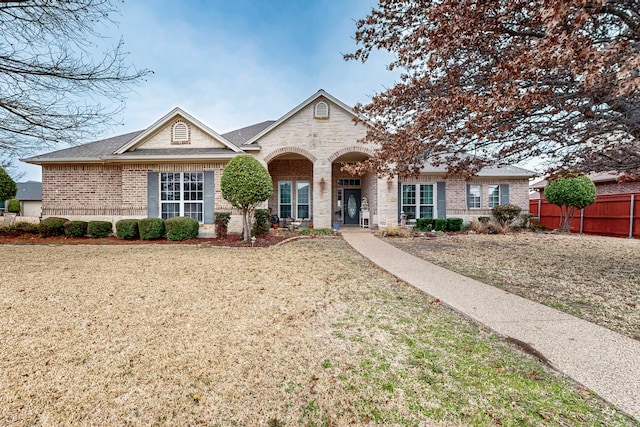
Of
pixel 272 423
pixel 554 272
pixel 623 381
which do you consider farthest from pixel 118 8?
pixel 554 272

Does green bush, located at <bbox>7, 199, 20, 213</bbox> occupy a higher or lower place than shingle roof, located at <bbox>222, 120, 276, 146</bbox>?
lower

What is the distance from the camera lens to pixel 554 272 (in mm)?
6320

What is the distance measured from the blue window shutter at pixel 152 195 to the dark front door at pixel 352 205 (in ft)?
31.7

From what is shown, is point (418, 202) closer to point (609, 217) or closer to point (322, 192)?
point (322, 192)

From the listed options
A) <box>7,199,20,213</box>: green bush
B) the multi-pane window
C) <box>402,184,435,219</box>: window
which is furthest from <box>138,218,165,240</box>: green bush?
<box>7,199,20,213</box>: green bush

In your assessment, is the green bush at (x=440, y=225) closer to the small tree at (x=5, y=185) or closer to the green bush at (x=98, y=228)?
the green bush at (x=98, y=228)

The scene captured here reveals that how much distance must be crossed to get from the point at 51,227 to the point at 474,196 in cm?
1995

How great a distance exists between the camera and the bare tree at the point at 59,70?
6.17 meters

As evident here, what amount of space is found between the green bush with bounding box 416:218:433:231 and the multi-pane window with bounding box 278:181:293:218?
688 cm

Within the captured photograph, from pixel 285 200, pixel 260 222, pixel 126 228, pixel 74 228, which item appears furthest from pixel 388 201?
pixel 74 228

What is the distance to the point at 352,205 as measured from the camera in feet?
55.4

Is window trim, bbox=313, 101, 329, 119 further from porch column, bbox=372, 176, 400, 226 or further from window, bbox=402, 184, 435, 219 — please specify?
window, bbox=402, 184, 435, 219

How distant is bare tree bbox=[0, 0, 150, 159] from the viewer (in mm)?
6172

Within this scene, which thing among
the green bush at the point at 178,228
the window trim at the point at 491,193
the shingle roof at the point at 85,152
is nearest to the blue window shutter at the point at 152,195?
the green bush at the point at 178,228
